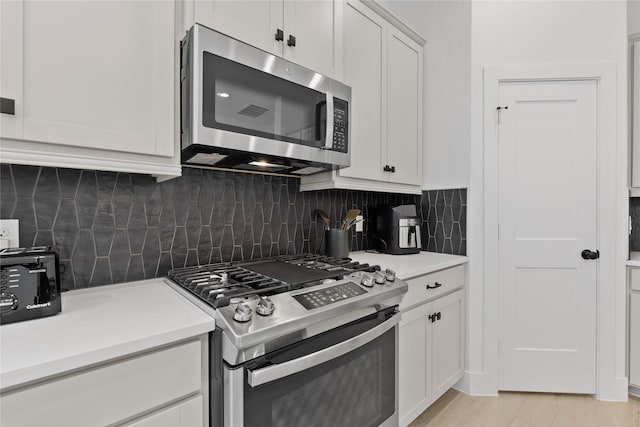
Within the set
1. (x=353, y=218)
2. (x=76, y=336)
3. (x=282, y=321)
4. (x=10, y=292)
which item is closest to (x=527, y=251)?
(x=353, y=218)

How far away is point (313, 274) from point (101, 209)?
882mm

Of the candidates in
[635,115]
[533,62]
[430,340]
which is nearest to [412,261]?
[430,340]

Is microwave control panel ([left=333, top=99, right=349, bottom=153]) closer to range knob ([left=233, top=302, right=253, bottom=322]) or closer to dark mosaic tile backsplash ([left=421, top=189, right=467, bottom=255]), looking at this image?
range knob ([left=233, top=302, right=253, bottom=322])

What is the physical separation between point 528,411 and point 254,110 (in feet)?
7.77

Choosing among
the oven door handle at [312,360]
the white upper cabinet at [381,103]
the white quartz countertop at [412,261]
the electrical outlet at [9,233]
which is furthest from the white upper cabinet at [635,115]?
the electrical outlet at [9,233]

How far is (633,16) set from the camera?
2.48 m

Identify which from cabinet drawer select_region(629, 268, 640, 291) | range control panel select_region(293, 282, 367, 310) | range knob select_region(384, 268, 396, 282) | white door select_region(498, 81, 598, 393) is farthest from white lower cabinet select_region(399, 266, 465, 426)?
cabinet drawer select_region(629, 268, 640, 291)

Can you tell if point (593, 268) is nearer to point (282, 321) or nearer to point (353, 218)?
point (353, 218)

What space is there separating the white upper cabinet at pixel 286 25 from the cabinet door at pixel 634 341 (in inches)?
95.5

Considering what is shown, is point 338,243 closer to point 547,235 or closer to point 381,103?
point 381,103

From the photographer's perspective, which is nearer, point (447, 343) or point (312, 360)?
point (312, 360)

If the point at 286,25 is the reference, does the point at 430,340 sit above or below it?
below

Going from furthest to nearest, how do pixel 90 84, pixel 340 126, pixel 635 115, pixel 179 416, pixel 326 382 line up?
pixel 635 115, pixel 340 126, pixel 326 382, pixel 90 84, pixel 179 416

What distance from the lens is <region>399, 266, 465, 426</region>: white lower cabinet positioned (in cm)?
172
